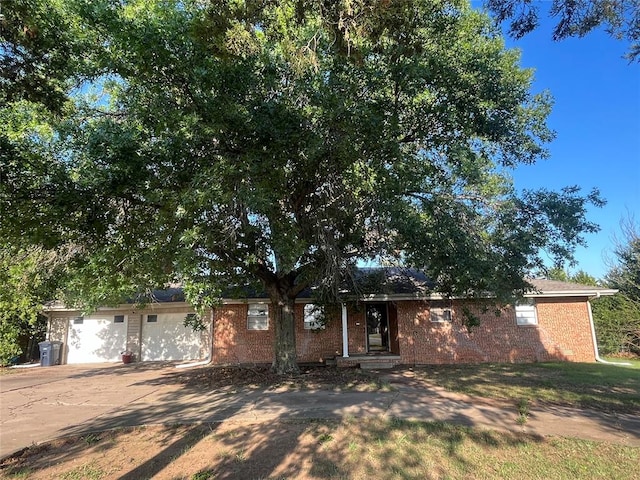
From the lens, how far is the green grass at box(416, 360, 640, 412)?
28.5ft

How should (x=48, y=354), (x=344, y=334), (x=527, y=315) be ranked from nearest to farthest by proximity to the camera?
(x=344, y=334), (x=527, y=315), (x=48, y=354)

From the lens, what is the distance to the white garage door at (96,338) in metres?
19.2

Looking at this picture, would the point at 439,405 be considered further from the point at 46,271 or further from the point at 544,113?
the point at 46,271

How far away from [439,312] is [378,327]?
3251 mm

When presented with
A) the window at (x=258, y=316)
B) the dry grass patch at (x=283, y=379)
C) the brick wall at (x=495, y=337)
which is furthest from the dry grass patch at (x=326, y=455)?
the window at (x=258, y=316)

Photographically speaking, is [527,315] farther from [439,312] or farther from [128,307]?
[128,307]

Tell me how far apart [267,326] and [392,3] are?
14.7 metres

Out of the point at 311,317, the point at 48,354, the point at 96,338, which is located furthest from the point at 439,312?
the point at 48,354

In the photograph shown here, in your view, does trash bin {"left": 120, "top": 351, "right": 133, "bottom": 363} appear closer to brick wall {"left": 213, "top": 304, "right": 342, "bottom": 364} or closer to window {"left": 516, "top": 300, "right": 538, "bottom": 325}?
brick wall {"left": 213, "top": 304, "right": 342, "bottom": 364}

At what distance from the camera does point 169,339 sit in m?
19.1

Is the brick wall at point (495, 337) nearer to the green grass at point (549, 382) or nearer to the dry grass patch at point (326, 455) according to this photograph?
the green grass at point (549, 382)

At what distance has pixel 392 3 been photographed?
4523 millimetres

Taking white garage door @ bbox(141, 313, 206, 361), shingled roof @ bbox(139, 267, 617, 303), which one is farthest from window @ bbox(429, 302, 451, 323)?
white garage door @ bbox(141, 313, 206, 361)

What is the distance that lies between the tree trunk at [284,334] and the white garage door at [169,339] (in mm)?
6873
